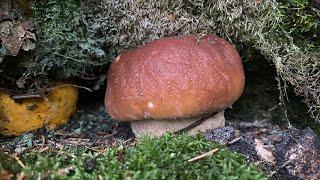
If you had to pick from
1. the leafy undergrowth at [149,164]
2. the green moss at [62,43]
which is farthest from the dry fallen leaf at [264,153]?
the green moss at [62,43]

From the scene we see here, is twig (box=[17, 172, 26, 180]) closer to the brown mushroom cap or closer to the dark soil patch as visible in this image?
the brown mushroom cap

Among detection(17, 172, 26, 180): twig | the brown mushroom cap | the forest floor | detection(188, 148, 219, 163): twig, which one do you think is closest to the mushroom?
the brown mushroom cap

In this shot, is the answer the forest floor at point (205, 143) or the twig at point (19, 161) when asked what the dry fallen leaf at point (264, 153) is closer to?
the forest floor at point (205, 143)

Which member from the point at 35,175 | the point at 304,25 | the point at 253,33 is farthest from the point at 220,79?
the point at 35,175

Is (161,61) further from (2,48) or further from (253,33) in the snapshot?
(2,48)

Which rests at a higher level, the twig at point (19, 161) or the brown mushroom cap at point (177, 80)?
the brown mushroom cap at point (177, 80)

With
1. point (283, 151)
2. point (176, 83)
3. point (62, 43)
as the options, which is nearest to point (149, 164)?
point (176, 83)

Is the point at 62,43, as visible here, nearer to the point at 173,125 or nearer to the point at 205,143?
the point at 173,125
